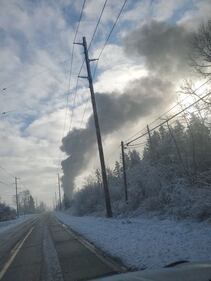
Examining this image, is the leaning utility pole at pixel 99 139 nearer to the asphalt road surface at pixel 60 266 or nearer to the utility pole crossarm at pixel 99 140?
the utility pole crossarm at pixel 99 140

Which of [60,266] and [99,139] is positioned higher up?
[99,139]

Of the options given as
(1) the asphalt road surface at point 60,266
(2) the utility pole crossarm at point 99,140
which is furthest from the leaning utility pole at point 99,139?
(1) the asphalt road surface at point 60,266

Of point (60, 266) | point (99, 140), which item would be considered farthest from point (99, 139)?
point (60, 266)

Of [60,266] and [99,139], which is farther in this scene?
[99,139]

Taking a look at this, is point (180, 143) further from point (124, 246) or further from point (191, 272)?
point (191, 272)

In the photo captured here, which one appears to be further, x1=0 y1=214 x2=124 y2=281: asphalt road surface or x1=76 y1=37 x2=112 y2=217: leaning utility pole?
x1=76 y1=37 x2=112 y2=217: leaning utility pole

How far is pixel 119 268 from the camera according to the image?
9406mm

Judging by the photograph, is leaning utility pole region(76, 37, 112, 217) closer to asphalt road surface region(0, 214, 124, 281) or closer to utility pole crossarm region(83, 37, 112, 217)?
utility pole crossarm region(83, 37, 112, 217)

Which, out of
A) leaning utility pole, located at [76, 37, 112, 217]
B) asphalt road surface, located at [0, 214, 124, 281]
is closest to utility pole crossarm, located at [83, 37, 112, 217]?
leaning utility pole, located at [76, 37, 112, 217]

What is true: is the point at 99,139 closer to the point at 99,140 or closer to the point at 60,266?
the point at 99,140

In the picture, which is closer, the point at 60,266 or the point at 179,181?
the point at 60,266

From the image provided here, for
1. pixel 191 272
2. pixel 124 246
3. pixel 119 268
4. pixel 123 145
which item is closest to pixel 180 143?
pixel 123 145

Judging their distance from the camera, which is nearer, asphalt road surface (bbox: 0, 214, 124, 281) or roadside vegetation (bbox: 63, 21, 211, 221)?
asphalt road surface (bbox: 0, 214, 124, 281)

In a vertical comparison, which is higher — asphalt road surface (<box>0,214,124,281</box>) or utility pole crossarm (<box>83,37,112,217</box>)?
utility pole crossarm (<box>83,37,112,217</box>)
